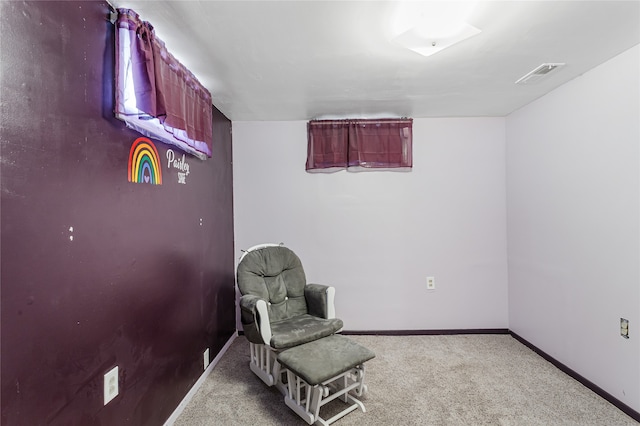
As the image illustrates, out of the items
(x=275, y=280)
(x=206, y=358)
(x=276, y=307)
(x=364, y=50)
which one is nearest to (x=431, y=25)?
(x=364, y=50)

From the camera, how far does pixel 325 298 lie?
8.04 feet

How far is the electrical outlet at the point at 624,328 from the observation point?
6.32ft

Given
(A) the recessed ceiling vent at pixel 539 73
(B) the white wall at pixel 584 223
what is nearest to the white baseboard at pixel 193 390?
(B) the white wall at pixel 584 223

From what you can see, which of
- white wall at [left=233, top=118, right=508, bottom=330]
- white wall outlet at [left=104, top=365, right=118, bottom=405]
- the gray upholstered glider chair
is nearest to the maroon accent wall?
white wall outlet at [left=104, top=365, right=118, bottom=405]

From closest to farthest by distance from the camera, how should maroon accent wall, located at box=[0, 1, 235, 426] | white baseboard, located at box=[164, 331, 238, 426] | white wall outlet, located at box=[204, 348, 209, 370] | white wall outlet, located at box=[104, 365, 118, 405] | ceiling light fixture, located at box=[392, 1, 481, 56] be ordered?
maroon accent wall, located at box=[0, 1, 235, 426], white wall outlet, located at box=[104, 365, 118, 405], ceiling light fixture, located at box=[392, 1, 481, 56], white baseboard, located at box=[164, 331, 238, 426], white wall outlet, located at box=[204, 348, 209, 370]

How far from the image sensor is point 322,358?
1.87m

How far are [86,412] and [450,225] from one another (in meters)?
3.18

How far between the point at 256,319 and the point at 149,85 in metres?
1.56

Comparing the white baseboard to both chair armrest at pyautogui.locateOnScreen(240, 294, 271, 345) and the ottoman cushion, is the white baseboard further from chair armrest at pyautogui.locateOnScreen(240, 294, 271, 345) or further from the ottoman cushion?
the ottoman cushion

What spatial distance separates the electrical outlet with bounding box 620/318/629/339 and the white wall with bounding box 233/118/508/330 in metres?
1.25

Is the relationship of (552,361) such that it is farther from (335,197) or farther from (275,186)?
(275,186)

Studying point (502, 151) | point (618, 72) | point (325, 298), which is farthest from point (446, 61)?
point (325, 298)

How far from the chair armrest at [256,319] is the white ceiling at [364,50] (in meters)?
1.63

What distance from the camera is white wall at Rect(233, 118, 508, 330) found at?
322 centimetres
